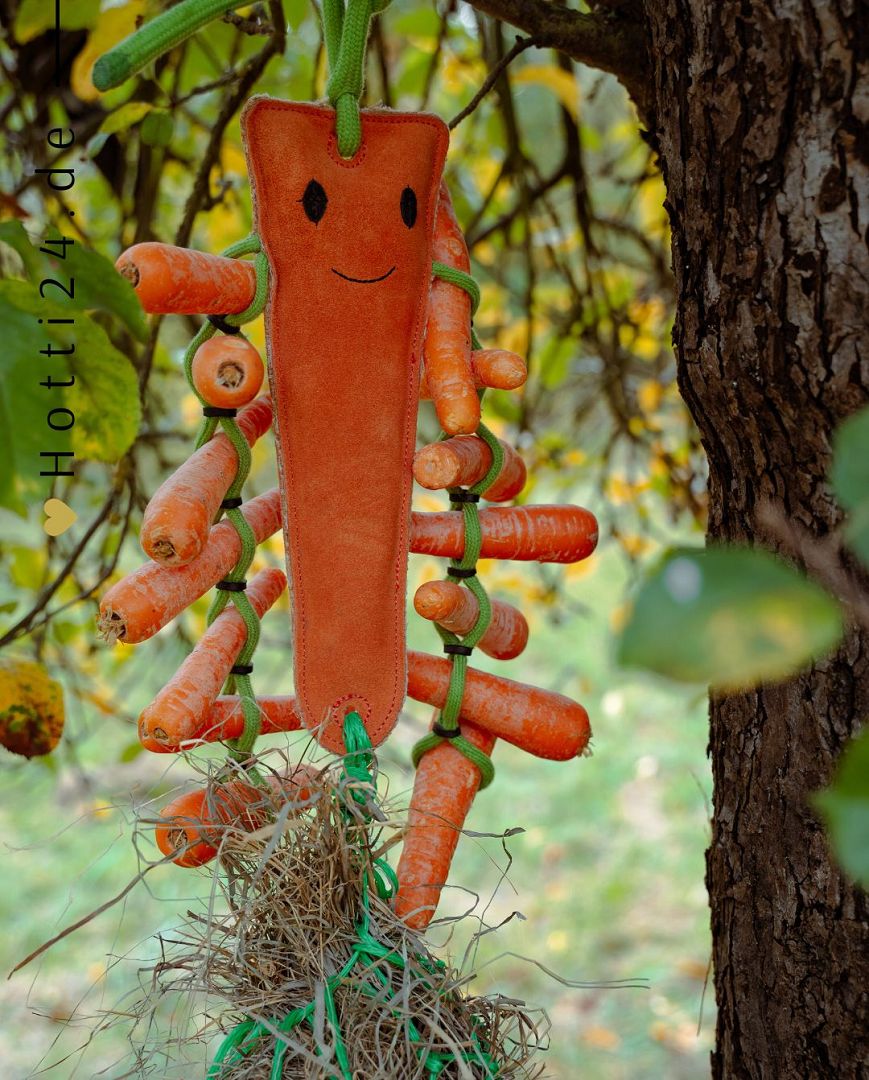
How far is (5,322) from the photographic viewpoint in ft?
1.64

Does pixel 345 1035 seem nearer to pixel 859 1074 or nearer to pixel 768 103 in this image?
pixel 859 1074

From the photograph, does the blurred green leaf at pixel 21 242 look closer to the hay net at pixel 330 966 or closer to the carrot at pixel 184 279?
the carrot at pixel 184 279

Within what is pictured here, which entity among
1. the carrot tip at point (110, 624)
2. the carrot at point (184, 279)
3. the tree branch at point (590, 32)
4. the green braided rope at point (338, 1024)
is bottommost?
the green braided rope at point (338, 1024)

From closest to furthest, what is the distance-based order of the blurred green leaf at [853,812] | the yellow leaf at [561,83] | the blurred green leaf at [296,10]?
1. the blurred green leaf at [853,812]
2. the blurred green leaf at [296,10]
3. the yellow leaf at [561,83]

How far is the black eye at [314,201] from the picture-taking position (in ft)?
1.85

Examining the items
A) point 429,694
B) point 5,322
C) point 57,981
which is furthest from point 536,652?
point 5,322

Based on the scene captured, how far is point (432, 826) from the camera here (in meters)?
0.59

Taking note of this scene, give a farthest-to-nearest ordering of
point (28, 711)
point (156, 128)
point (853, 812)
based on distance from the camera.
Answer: point (156, 128) → point (28, 711) → point (853, 812)

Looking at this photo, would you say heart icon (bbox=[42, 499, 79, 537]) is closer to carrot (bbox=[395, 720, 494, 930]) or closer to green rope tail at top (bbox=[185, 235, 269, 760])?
green rope tail at top (bbox=[185, 235, 269, 760])

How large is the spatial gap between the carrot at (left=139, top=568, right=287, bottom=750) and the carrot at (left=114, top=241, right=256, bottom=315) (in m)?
0.18

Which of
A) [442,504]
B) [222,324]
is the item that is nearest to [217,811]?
[222,324]

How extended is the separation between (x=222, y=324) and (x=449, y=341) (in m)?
0.13

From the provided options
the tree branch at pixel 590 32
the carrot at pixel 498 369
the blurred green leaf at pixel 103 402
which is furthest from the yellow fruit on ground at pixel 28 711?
the tree branch at pixel 590 32

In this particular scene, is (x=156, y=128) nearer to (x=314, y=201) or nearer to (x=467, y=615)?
(x=314, y=201)
